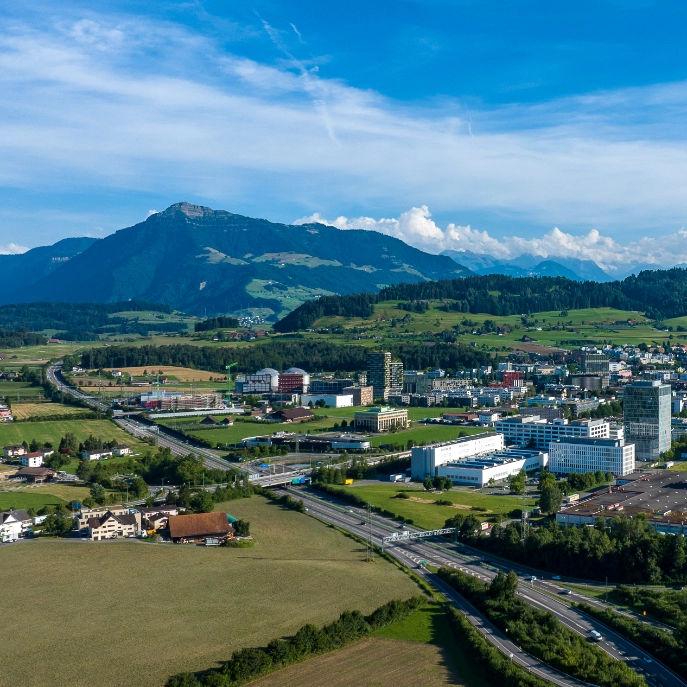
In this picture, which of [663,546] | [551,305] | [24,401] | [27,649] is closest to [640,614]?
[663,546]

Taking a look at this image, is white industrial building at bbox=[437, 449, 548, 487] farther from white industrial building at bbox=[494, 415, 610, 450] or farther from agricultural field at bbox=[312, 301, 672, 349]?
agricultural field at bbox=[312, 301, 672, 349]

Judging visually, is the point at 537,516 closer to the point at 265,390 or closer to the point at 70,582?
the point at 70,582

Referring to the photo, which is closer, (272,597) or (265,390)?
(272,597)

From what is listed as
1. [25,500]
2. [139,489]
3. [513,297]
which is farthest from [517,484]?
[513,297]

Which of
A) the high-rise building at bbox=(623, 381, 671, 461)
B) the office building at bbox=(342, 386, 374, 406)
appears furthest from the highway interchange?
the office building at bbox=(342, 386, 374, 406)

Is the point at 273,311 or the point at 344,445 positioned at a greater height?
the point at 273,311

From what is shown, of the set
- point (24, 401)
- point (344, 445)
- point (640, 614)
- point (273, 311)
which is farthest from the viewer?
point (273, 311)

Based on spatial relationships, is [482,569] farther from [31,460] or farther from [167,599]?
[31,460]
